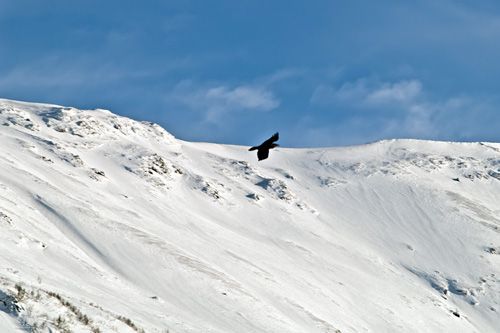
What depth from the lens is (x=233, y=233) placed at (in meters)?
65.5

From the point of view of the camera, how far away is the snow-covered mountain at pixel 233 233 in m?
35.2

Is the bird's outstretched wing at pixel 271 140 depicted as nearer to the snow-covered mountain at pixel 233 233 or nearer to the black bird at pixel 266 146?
the black bird at pixel 266 146

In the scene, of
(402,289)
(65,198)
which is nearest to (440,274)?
(402,289)

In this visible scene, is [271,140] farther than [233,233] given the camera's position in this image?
No

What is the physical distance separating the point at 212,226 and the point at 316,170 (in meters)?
42.9

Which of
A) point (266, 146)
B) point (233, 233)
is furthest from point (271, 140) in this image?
point (233, 233)

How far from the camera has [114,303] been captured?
27938 millimetres

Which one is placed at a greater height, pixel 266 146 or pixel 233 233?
pixel 266 146

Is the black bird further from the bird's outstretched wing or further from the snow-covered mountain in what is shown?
the snow-covered mountain

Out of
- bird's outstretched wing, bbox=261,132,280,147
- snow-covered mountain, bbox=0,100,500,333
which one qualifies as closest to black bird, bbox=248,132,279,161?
bird's outstretched wing, bbox=261,132,280,147

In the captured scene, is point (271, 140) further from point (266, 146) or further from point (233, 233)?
point (233, 233)

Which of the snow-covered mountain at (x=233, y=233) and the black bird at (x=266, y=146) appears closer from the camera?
the black bird at (x=266, y=146)

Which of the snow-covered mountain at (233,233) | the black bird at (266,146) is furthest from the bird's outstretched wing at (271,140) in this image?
the snow-covered mountain at (233,233)

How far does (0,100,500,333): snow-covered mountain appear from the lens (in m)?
35.2
